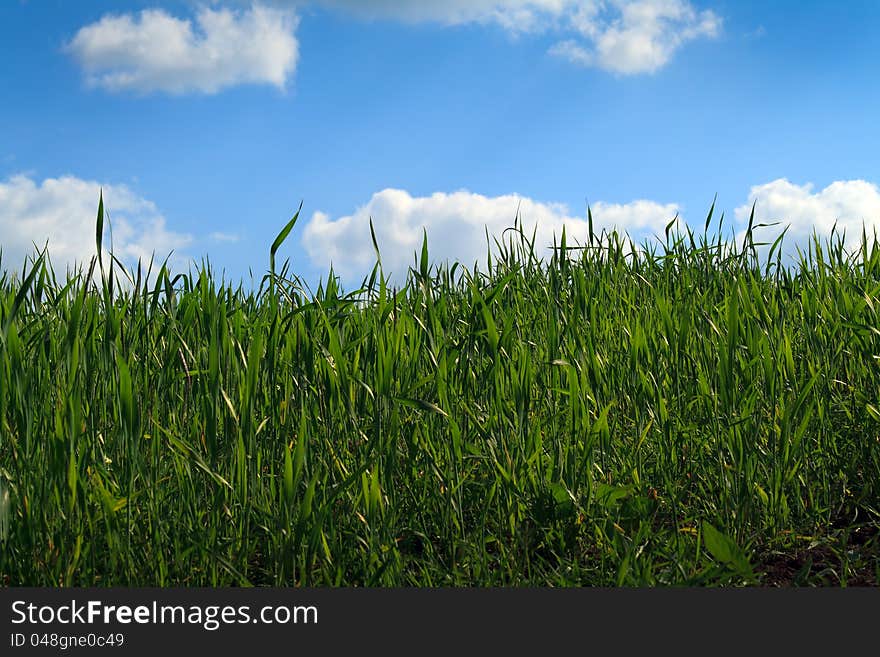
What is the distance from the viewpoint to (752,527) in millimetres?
2246

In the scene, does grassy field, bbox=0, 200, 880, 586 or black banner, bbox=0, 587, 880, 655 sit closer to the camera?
black banner, bbox=0, 587, 880, 655

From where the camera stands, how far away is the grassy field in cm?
190

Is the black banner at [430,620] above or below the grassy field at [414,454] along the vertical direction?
below

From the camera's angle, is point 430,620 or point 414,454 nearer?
point 430,620

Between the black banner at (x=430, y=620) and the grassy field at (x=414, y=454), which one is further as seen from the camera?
the grassy field at (x=414, y=454)

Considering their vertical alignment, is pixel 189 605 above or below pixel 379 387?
below

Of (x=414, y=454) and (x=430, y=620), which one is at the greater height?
(x=414, y=454)

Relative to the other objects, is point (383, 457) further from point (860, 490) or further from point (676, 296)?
point (676, 296)

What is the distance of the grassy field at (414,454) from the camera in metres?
1.90

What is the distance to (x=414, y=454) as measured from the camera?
2246mm

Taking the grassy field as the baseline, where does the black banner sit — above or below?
below

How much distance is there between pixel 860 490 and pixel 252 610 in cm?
199

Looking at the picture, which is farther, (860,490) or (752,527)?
(860,490)

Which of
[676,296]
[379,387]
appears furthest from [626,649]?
[676,296]
